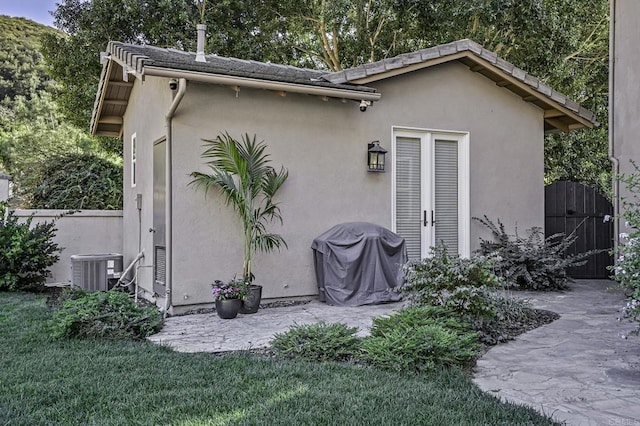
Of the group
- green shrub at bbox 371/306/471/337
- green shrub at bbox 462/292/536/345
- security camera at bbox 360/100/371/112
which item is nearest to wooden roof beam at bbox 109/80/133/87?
security camera at bbox 360/100/371/112

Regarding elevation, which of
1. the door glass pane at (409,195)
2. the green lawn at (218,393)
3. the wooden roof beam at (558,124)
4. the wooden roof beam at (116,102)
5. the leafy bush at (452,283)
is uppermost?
the wooden roof beam at (116,102)

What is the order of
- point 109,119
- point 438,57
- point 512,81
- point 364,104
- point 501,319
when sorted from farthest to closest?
1. point 109,119
2. point 512,81
3. point 438,57
4. point 364,104
5. point 501,319

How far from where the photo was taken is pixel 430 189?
8164mm

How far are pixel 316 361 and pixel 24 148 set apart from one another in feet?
58.2

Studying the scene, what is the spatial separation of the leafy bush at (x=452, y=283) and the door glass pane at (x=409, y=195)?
2677mm

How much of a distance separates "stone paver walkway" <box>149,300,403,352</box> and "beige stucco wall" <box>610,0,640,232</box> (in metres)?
3.89

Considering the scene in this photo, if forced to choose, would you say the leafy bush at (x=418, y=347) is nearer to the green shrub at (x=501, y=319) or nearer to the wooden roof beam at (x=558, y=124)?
the green shrub at (x=501, y=319)

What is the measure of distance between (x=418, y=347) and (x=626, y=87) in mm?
5729

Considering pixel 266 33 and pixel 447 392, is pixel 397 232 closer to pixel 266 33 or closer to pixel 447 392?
pixel 447 392

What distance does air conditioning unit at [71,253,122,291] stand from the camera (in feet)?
26.8

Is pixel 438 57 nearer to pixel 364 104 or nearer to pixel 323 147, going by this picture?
pixel 364 104

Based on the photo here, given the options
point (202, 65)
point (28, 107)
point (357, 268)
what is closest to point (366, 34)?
point (202, 65)

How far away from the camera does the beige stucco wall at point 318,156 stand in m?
6.54

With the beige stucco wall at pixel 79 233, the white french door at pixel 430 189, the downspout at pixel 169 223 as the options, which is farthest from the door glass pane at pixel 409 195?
the beige stucco wall at pixel 79 233
